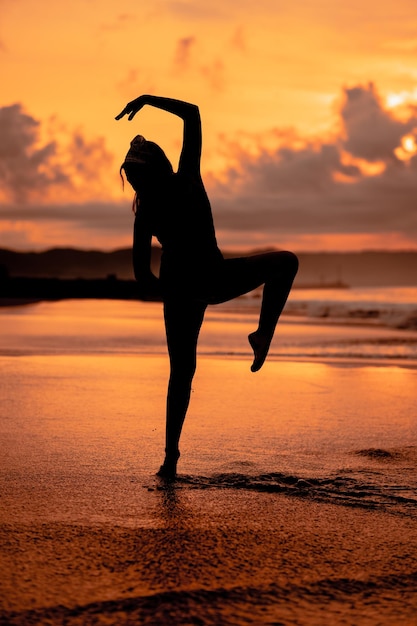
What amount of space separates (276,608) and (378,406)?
5110 mm

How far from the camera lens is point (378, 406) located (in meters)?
7.80

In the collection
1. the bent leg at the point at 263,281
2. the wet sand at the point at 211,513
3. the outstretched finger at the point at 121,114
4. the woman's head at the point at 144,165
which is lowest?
the wet sand at the point at 211,513

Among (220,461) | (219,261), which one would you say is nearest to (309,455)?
(220,461)

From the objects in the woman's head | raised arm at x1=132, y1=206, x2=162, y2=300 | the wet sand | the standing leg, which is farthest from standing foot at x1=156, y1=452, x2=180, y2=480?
the woman's head

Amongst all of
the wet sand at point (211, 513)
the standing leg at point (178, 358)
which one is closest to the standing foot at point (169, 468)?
the standing leg at point (178, 358)

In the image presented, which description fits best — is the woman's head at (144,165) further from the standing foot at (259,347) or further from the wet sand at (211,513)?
the wet sand at (211,513)

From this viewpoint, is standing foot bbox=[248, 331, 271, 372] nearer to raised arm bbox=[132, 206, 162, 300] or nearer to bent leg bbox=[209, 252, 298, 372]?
bent leg bbox=[209, 252, 298, 372]

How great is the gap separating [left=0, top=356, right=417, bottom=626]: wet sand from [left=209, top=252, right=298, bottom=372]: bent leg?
32.8 inches

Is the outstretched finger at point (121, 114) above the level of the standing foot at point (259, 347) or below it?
above

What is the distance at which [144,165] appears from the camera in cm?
463

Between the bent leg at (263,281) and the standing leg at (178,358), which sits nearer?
the bent leg at (263,281)

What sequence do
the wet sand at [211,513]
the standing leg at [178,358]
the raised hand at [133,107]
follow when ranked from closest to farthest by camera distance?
the wet sand at [211,513], the raised hand at [133,107], the standing leg at [178,358]

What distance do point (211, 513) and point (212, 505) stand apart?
15cm

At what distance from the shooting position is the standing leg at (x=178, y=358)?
488 cm
